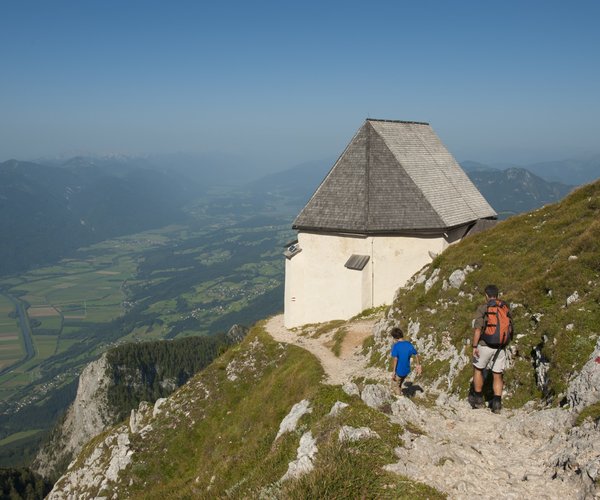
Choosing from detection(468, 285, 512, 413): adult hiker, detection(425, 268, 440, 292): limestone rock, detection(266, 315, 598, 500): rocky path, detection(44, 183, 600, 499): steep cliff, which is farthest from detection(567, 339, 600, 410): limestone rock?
detection(425, 268, 440, 292): limestone rock

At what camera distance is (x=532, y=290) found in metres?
16.4

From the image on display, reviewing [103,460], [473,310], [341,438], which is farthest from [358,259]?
[341,438]

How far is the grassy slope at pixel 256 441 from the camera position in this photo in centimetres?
908

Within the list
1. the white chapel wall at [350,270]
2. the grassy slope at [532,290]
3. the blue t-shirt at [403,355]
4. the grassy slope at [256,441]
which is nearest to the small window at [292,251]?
the white chapel wall at [350,270]

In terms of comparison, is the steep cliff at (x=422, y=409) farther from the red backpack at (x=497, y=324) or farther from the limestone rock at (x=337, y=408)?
the red backpack at (x=497, y=324)

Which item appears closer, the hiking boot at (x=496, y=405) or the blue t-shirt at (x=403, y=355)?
the hiking boot at (x=496, y=405)

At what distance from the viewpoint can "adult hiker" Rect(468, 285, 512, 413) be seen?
40.3 feet

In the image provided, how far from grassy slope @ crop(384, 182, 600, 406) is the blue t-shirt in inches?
78.0

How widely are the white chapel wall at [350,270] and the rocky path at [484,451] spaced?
16218 millimetres

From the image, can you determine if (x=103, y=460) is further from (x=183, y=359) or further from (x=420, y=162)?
(x=183, y=359)

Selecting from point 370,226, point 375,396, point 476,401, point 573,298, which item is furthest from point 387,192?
point 375,396

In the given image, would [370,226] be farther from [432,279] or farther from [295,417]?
[295,417]

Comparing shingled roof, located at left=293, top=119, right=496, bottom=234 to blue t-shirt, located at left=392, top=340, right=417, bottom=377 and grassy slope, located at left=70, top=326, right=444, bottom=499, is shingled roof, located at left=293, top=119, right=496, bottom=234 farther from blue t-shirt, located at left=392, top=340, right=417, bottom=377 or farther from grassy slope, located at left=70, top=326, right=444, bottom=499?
blue t-shirt, located at left=392, top=340, right=417, bottom=377

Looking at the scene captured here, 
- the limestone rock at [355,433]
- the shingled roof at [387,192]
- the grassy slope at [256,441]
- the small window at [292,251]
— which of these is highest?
the shingled roof at [387,192]
